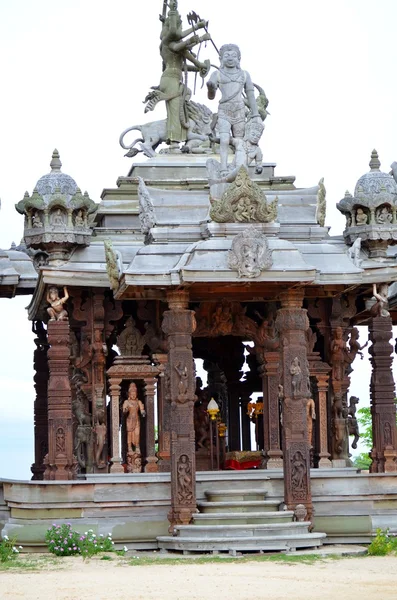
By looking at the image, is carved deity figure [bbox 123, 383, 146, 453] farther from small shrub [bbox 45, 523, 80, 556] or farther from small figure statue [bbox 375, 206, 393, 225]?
small figure statue [bbox 375, 206, 393, 225]

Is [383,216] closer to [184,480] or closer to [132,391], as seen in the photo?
[132,391]

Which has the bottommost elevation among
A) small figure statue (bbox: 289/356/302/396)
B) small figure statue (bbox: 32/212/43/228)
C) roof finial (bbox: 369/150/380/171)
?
small figure statue (bbox: 289/356/302/396)

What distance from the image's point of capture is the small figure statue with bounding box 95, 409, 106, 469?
2761cm

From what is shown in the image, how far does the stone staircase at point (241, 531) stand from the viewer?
76.6 ft

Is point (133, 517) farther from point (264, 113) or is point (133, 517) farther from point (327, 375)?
point (264, 113)

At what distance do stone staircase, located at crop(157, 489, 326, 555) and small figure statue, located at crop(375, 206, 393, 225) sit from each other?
621 centimetres

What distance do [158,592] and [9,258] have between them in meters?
13.5

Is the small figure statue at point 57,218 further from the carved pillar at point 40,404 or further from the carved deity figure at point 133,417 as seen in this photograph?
the carved pillar at point 40,404

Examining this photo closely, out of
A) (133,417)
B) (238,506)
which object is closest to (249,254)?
(238,506)

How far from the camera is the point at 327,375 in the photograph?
28719 mm

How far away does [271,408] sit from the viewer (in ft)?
91.2

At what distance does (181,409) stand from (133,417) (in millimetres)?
3018

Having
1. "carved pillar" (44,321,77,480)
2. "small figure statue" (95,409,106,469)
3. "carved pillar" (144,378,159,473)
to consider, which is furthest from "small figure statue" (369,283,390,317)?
"carved pillar" (44,321,77,480)

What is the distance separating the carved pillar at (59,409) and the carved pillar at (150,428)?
137 centimetres
